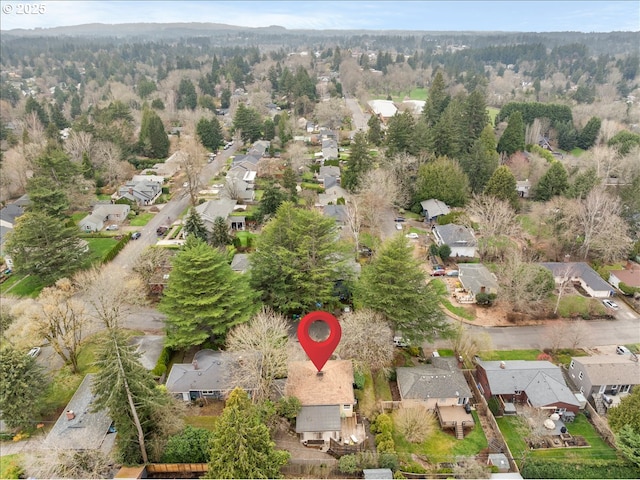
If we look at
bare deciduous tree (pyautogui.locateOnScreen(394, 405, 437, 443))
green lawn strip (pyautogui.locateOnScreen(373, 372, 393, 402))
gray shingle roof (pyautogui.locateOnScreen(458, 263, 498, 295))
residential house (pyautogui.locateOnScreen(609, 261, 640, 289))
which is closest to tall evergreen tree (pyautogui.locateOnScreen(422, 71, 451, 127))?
gray shingle roof (pyautogui.locateOnScreen(458, 263, 498, 295))

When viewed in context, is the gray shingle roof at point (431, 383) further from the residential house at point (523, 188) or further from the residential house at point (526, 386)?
the residential house at point (523, 188)

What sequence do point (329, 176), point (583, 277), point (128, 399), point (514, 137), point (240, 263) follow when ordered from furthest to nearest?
1. point (514, 137)
2. point (329, 176)
3. point (240, 263)
4. point (583, 277)
5. point (128, 399)

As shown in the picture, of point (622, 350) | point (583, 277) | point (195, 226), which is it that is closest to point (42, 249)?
point (195, 226)

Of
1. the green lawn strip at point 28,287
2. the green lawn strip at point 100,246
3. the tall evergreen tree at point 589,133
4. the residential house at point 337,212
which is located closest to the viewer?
the green lawn strip at point 28,287

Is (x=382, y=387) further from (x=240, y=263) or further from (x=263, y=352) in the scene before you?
(x=240, y=263)

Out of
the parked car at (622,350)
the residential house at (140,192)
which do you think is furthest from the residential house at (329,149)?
the parked car at (622,350)

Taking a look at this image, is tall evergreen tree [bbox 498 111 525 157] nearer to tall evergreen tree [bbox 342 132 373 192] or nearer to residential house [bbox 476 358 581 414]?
tall evergreen tree [bbox 342 132 373 192]

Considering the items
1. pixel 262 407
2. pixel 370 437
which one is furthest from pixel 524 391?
pixel 262 407
